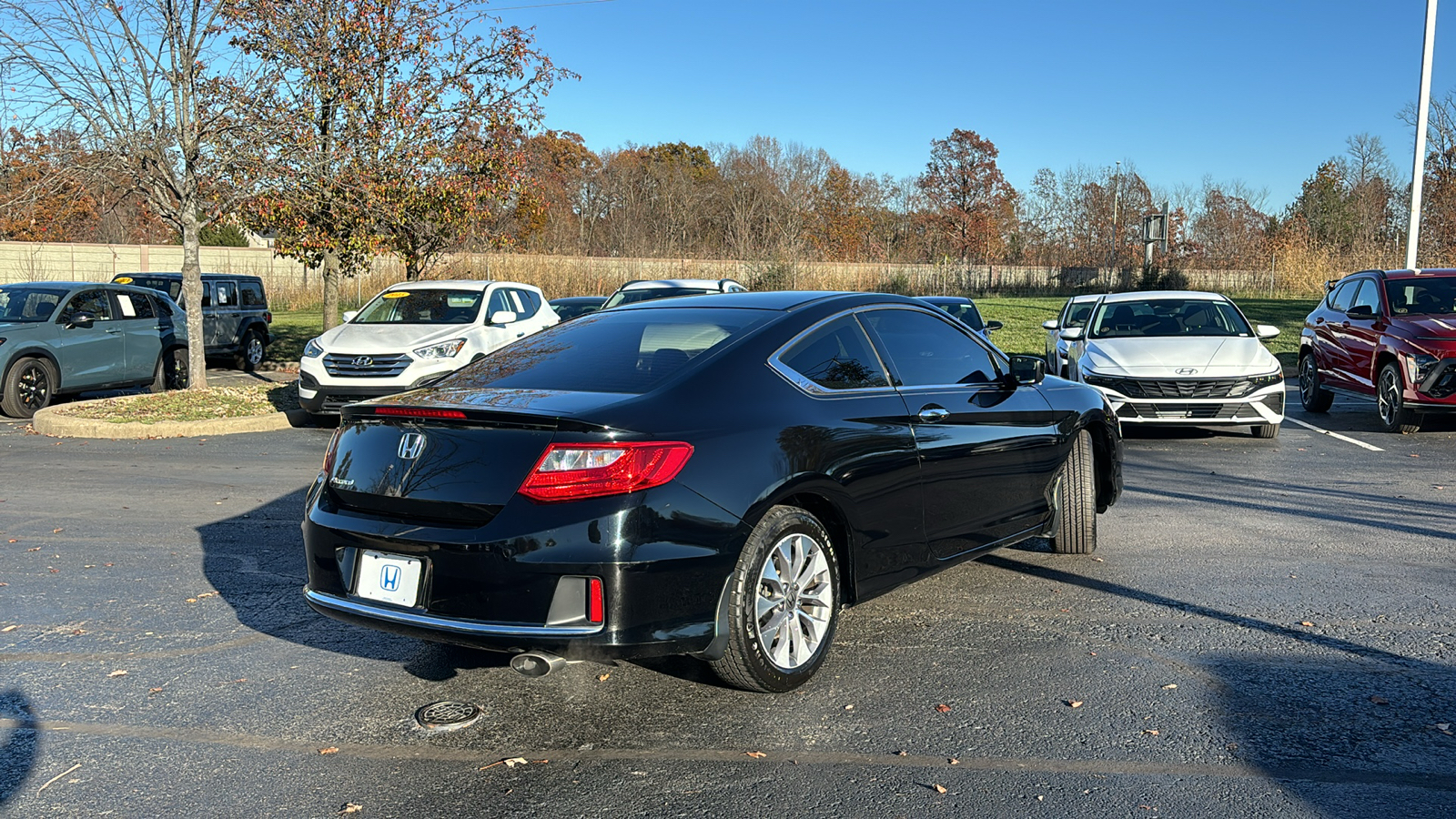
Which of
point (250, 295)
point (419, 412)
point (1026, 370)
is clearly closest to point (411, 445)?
point (419, 412)

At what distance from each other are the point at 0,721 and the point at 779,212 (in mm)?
53522

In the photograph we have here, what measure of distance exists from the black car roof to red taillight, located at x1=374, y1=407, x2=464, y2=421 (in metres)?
1.52

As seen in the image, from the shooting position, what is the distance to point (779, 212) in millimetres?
56406

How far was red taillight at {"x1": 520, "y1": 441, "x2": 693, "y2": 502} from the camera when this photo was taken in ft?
13.0

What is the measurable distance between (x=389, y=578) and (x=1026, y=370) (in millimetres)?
3552

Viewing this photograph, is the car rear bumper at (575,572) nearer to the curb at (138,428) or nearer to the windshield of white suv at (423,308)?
the curb at (138,428)

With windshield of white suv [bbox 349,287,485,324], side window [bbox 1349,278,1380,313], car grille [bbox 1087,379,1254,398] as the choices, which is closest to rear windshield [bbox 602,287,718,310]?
windshield of white suv [bbox 349,287,485,324]

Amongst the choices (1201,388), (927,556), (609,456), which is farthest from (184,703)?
(1201,388)

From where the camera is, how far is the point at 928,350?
5707mm

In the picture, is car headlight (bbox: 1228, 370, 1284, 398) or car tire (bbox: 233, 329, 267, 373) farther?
car tire (bbox: 233, 329, 267, 373)

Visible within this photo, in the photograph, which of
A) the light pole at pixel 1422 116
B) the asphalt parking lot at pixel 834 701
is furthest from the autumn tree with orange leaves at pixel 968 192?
the asphalt parking lot at pixel 834 701

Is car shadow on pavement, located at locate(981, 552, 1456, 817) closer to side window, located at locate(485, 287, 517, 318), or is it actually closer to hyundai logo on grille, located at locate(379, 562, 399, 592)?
hyundai logo on grille, located at locate(379, 562, 399, 592)

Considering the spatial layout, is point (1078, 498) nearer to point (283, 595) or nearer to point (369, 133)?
point (283, 595)

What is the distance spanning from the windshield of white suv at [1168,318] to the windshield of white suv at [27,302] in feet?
43.0
